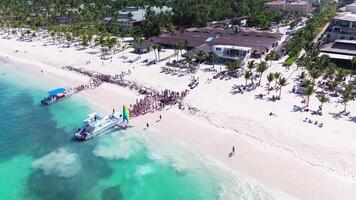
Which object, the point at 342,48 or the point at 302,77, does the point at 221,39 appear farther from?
the point at 302,77

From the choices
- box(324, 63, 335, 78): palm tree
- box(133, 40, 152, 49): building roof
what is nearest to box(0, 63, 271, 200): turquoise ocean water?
box(324, 63, 335, 78): palm tree

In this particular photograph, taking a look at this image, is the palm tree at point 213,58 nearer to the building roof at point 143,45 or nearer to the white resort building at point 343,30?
the building roof at point 143,45

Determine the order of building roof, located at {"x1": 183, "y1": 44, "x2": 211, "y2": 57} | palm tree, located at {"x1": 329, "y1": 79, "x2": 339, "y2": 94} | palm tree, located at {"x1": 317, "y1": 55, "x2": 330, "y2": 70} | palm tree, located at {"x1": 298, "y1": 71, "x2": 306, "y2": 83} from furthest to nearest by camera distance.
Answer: building roof, located at {"x1": 183, "y1": 44, "x2": 211, "y2": 57} → palm tree, located at {"x1": 317, "y1": 55, "x2": 330, "y2": 70} → palm tree, located at {"x1": 298, "y1": 71, "x2": 306, "y2": 83} → palm tree, located at {"x1": 329, "y1": 79, "x2": 339, "y2": 94}

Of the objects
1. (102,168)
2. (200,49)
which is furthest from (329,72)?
(102,168)

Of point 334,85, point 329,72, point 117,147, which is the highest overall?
point 329,72

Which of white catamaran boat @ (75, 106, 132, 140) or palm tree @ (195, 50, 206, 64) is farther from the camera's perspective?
palm tree @ (195, 50, 206, 64)

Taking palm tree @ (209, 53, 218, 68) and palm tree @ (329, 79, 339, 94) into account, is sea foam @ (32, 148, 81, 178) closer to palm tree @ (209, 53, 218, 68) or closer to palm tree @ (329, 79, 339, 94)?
palm tree @ (209, 53, 218, 68)

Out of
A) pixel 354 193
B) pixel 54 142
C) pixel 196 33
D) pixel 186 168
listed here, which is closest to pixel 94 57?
pixel 196 33
